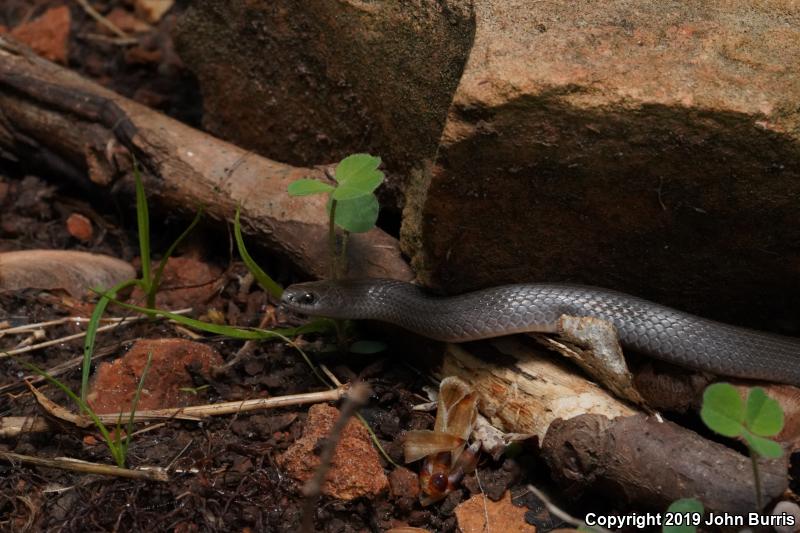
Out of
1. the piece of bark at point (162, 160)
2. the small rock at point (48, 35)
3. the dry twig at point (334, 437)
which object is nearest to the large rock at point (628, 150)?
the piece of bark at point (162, 160)

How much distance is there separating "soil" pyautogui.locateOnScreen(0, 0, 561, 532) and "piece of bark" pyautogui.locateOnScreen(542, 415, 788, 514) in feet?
0.85

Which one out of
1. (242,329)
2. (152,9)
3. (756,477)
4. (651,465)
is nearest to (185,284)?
(242,329)

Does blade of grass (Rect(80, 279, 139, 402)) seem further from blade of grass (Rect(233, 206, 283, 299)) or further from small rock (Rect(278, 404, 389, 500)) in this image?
small rock (Rect(278, 404, 389, 500))

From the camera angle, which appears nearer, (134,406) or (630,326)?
(134,406)

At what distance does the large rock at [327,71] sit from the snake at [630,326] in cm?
73

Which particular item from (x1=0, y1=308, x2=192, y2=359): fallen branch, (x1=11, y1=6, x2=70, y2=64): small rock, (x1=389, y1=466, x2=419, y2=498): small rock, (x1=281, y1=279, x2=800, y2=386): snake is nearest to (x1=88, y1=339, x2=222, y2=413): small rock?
(x1=0, y1=308, x2=192, y2=359): fallen branch

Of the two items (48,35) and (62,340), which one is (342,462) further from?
(48,35)

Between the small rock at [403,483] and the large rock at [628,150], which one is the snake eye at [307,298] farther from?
the small rock at [403,483]

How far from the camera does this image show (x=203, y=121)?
186 inches

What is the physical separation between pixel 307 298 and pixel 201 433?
730 millimetres

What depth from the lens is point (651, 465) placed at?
294 centimetres

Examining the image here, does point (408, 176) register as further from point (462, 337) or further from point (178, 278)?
point (178, 278)

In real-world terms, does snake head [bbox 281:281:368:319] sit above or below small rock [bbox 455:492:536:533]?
above

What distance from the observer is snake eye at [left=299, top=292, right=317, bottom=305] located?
3.67 m
